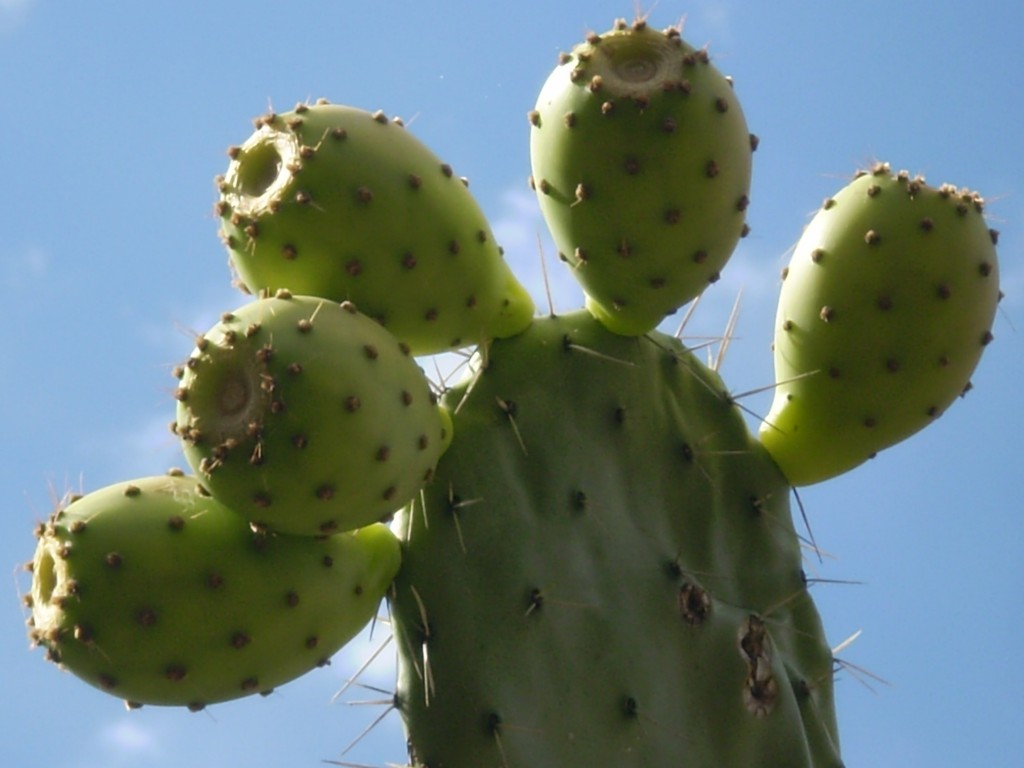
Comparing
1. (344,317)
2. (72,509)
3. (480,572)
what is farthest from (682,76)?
(72,509)

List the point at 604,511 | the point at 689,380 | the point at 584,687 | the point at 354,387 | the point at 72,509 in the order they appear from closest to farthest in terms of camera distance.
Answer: the point at 354,387, the point at 72,509, the point at 584,687, the point at 604,511, the point at 689,380

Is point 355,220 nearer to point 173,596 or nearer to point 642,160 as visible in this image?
point 642,160

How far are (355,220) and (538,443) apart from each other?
0.47 meters

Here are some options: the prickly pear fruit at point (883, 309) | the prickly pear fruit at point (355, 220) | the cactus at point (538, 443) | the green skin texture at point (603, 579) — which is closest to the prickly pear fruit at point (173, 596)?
the cactus at point (538, 443)

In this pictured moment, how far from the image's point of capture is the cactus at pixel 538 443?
1968 millimetres

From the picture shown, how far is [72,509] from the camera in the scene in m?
2.03

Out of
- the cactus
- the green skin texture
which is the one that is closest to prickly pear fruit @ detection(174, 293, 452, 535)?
the cactus

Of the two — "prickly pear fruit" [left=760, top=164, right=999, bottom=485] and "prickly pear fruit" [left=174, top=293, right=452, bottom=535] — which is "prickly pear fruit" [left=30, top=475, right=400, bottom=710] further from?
"prickly pear fruit" [left=760, top=164, right=999, bottom=485]

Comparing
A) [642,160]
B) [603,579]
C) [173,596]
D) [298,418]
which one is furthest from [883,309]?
[173,596]

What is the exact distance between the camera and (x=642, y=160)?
7.06 feet

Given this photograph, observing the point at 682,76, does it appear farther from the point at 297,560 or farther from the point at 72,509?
the point at 72,509

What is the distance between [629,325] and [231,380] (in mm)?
764

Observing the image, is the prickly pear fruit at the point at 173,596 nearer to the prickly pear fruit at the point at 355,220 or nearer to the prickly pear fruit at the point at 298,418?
the prickly pear fruit at the point at 298,418

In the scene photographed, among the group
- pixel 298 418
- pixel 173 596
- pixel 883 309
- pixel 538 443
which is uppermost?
pixel 883 309
